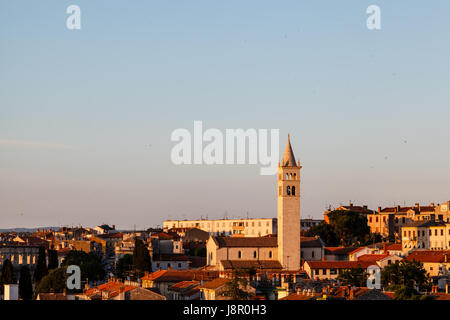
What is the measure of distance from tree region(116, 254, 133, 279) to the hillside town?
9cm

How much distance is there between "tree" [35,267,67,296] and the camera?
7088 centimetres

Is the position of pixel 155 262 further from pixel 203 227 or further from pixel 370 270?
pixel 203 227

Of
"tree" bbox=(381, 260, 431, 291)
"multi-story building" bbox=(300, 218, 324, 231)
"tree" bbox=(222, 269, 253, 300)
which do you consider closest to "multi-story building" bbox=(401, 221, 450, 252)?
"tree" bbox=(381, 260, 431, 291)

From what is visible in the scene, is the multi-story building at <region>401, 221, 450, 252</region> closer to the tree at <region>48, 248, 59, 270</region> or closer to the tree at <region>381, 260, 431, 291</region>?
the tree at <region>381, 260, 431, 291</region>

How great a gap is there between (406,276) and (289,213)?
17.3 metres

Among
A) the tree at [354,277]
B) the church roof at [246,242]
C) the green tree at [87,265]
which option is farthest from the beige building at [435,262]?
the green tree at [87,265]

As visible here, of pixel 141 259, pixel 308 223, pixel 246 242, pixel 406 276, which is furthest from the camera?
pixel 308 223

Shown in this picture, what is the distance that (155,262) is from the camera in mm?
92062

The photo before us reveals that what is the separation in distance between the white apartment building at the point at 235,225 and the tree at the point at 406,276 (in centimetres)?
5426

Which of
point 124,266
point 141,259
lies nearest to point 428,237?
point 141,259

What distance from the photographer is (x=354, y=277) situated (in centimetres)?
6738

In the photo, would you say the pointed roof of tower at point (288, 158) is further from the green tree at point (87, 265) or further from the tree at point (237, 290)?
the tree at point (237, 290)

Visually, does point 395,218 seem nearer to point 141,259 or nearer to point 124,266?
point 124,266
